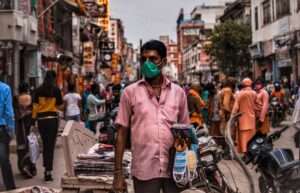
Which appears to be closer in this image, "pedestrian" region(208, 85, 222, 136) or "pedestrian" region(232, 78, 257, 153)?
"pedestrian" region(232, 78, 257, 153)

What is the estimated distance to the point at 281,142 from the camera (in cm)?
1733

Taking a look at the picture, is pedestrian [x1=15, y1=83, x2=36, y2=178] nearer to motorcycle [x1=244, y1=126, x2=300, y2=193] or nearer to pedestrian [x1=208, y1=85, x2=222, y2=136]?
→ motorcycle [x1=244, y1=126, x2=300, y2=193]

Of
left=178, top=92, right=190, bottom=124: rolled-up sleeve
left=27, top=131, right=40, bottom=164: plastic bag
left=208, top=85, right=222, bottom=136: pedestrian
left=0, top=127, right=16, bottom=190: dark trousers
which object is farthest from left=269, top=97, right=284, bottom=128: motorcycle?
left=178, top=92, right=190, bottom=124: rolled-up sleeve

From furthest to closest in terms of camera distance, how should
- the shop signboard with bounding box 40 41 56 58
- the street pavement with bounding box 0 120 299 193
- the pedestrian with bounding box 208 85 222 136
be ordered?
the shop signboard with bounding box 40 41 56 58 < the pedestrian with bounding box 208 85 222 136 < the street pavement with bounding box 0 120 299 193

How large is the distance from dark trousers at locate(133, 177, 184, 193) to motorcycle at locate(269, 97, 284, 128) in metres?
21.0

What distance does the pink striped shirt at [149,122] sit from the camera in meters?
5.57


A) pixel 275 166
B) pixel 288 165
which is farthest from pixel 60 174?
pixel 288 165

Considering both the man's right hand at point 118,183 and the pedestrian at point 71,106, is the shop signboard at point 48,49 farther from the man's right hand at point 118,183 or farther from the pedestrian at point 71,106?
the man's right hand at point 118,183

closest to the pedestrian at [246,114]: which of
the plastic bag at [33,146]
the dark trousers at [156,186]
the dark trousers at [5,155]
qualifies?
the plastic bag at [33,146]

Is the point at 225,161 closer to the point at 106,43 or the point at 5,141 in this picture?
the point at 5,141

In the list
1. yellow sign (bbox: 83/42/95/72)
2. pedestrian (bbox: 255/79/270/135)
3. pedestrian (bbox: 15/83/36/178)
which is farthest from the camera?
yellow sign (bbox: 83/42/95/72)

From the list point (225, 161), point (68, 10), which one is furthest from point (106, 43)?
point (225, 161)

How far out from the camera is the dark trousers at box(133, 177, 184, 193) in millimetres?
5605

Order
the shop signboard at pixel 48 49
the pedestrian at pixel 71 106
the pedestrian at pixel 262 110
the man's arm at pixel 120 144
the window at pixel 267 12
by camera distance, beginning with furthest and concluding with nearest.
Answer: the window at pixel 267 12, the shop signboard at pixel 48 49, the pedestrian at pixel 71 106, the pedestrian at pixel 262 110, the man's arm at pixel 120 144
